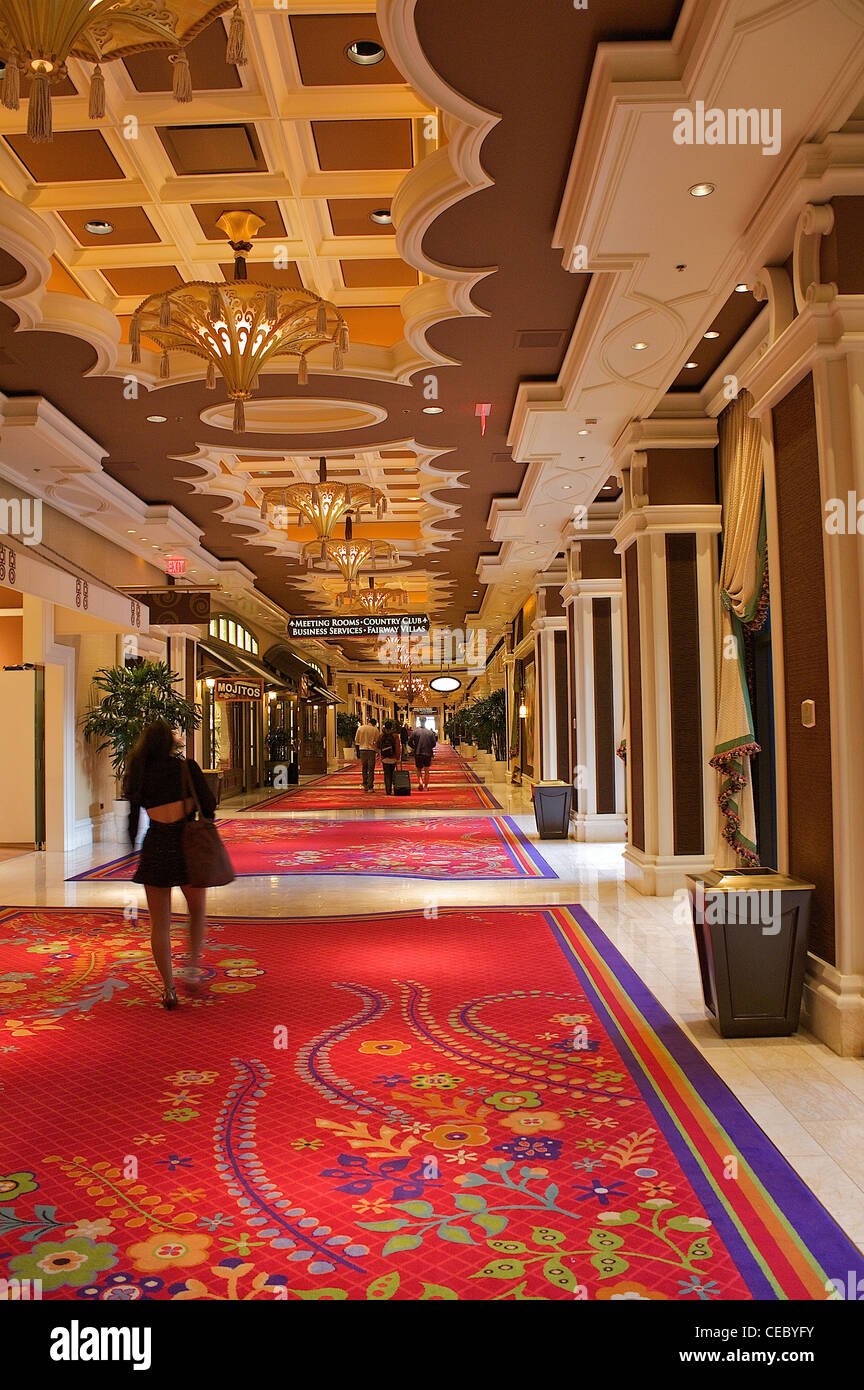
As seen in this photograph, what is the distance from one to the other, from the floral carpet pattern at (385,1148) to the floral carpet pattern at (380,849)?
388 centimetres

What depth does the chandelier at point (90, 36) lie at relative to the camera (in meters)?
3.10

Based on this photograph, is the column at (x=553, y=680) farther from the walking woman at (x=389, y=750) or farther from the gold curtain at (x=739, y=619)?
the gold curtain at (x=739, y=619)

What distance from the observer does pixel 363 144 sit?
17.4ft

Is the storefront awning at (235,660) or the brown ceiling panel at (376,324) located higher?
the brown ceiling panel at (376,324)

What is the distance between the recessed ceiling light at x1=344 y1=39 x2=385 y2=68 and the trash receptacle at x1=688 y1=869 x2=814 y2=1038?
3.98 metres

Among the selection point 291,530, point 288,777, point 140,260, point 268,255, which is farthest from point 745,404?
point 288,777

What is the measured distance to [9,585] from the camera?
8.05m

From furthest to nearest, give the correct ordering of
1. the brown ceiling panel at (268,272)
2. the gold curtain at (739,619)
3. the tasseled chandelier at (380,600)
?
the tasseled chandelier at (380,600) → the brown ceiling panel at (268,272) → the gold curtain at (739,619)

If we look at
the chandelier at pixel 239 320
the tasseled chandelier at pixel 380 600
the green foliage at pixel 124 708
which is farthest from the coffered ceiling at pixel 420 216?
the tasseled chandelier at pixel 380 600

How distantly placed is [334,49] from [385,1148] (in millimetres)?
4585

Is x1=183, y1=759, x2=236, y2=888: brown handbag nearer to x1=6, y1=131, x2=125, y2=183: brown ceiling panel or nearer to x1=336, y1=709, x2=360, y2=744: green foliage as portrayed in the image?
x1=6, y1=131, x2=125, y2=183: brown ceiling panel

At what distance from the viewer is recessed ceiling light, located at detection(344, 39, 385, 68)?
448cm

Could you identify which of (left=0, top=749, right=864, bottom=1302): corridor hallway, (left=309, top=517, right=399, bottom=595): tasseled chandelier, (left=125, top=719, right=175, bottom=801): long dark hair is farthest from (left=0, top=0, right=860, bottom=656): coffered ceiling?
(left=0, top=749, right=864, bottom=1302): corridor hallway

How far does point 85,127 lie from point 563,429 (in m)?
4.18
